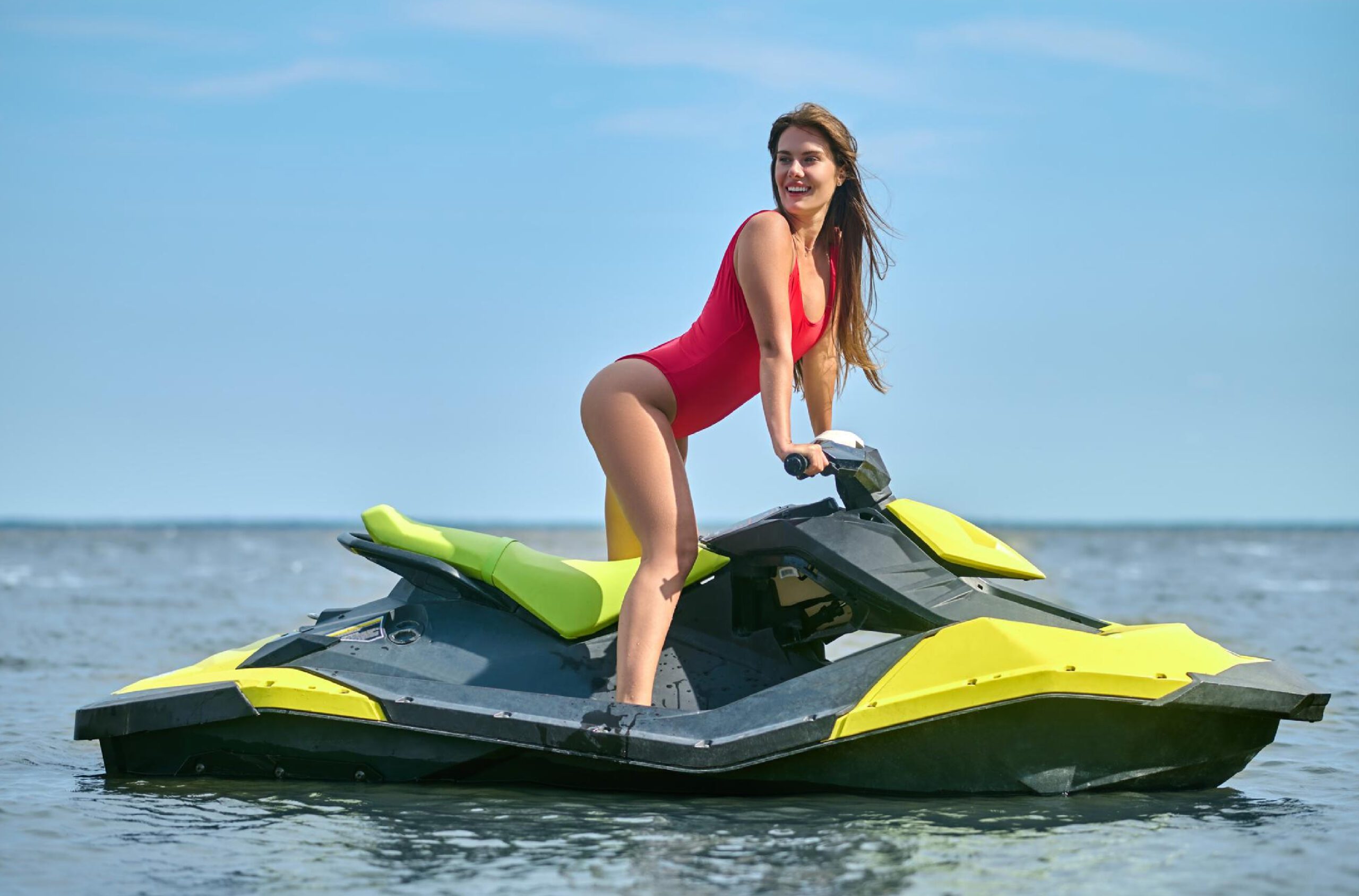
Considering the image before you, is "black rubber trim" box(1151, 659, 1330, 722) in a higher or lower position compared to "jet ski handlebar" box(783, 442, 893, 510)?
lower

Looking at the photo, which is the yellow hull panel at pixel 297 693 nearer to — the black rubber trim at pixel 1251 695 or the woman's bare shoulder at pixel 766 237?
the woman's bare shoulder at pixel 766 237

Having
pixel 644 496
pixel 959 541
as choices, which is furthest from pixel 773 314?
pixel 959 541

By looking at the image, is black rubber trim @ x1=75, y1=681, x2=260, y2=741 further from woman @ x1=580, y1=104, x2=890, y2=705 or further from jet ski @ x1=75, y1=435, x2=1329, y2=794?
woman @ x1=580, y1=104, x2=890, y2=705

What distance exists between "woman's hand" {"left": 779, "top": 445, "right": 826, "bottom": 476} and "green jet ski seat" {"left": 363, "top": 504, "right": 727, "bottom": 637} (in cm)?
57

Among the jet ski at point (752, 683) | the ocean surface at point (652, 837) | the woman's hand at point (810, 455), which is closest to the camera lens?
the ocean surface at point (652, 837)

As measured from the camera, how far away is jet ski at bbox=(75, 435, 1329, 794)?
167 inches

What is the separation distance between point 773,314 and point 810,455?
1.50 ft

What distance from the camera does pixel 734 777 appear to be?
4.40 meters

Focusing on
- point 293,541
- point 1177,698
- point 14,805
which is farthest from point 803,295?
point 293,541

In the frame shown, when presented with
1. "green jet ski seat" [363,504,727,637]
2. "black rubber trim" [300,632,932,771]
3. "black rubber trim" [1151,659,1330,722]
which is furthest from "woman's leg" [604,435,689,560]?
"black rubber trim" [1151,659,1330,722]

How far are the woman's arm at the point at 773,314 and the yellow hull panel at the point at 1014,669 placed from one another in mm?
690

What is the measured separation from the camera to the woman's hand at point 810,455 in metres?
4.35

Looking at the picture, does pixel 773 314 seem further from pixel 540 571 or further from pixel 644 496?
pixel 540 571

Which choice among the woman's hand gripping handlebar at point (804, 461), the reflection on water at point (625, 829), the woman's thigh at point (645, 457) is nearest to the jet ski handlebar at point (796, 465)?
the woman's hand gripping handlebar at point (804, 461)
